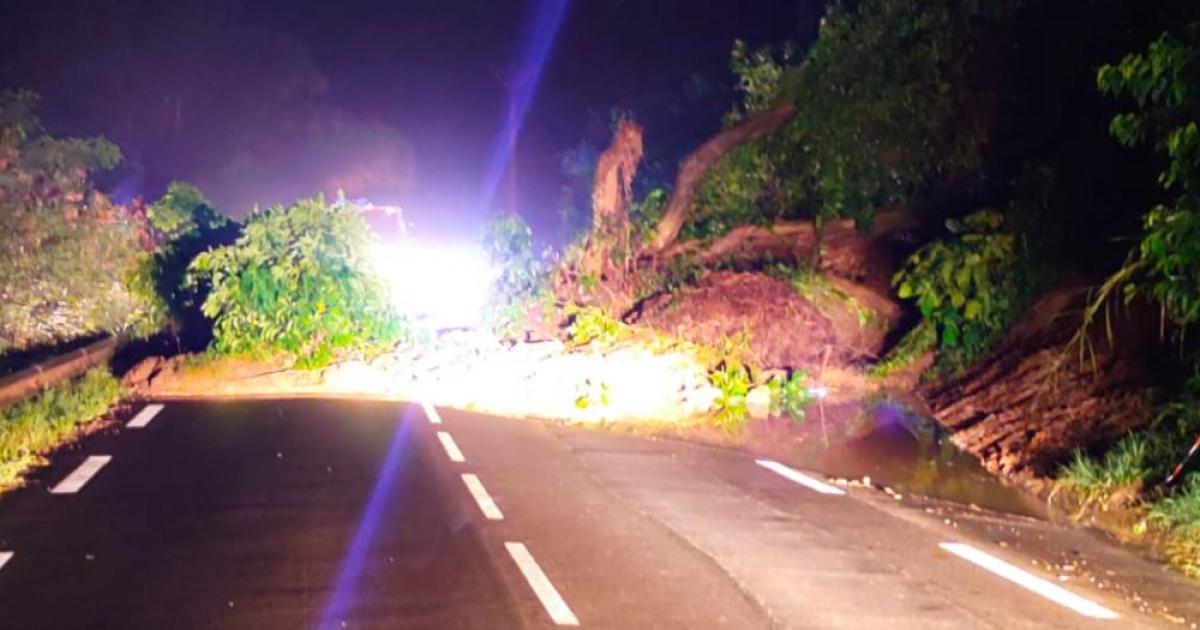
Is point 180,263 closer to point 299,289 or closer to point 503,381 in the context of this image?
point 299,289

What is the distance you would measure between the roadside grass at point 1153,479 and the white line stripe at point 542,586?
5079mm

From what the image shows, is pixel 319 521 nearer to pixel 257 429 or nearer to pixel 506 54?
pixel 257 429

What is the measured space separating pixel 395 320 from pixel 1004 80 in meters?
10.1

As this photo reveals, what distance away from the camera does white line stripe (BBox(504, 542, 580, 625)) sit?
6184mm

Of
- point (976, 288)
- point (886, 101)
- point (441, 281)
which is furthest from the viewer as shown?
point (441, 281)

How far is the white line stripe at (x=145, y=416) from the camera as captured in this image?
36.6ft

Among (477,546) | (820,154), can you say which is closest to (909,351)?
(820,154)

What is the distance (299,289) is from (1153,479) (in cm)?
1050

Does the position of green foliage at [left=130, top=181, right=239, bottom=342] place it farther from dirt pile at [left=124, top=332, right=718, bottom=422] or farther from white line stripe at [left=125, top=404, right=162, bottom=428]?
white line stripe at [left=125, top=404, right=162, bottom=428]

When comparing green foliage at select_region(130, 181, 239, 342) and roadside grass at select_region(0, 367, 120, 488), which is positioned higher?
green foliage at select_region(130, 181, 239, 342)

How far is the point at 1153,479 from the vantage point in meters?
10.0

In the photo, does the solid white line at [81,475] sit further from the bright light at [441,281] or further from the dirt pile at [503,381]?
the bright light at [441,281]

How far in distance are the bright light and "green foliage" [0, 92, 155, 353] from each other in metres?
4.77

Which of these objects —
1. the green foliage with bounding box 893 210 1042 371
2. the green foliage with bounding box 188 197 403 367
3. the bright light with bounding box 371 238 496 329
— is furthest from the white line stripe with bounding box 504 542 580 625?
the green foliage with bounding box 893 210 1042 371
